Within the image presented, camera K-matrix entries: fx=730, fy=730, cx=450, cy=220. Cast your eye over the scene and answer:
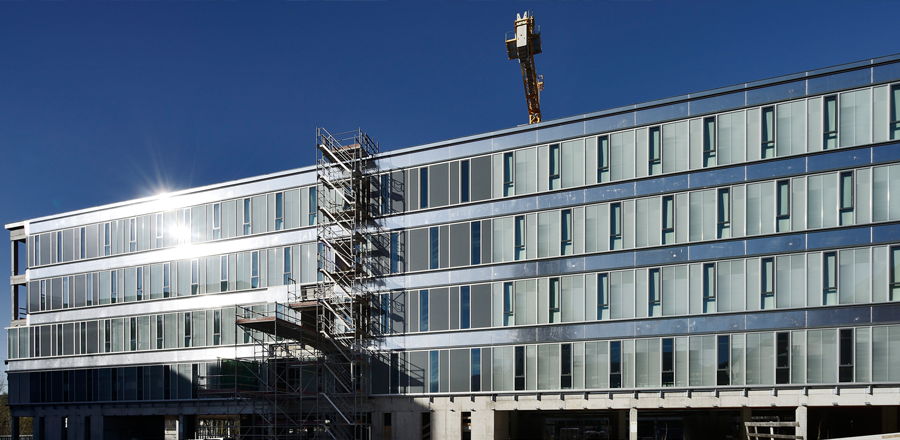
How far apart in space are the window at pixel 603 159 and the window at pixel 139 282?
33.5 metres

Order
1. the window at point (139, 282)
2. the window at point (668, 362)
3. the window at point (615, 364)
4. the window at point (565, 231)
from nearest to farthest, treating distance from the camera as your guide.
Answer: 1. the window at point (668, 362)
2. the window at point (615, 364)
3. the window at point (565, 231)
4. the window at point (139, 282)

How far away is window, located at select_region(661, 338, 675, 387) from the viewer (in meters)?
36.3

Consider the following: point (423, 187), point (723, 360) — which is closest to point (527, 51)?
point (423, 187)

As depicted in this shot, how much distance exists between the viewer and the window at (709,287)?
1417 inches

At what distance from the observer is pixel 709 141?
121 feet

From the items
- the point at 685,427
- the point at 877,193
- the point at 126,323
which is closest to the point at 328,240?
the point at 126,323

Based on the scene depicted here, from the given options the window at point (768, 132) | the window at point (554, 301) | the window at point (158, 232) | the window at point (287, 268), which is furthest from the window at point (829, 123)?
→ the window at point (158, 232)

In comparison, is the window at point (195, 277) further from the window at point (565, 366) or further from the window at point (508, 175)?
the window at point (565, 366)

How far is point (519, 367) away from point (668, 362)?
7979 millimetres

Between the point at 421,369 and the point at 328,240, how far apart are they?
9675mm

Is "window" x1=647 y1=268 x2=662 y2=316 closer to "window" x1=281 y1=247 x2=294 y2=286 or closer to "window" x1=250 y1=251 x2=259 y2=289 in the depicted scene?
"window" x1=281 y1=247 x2=294 y2=286

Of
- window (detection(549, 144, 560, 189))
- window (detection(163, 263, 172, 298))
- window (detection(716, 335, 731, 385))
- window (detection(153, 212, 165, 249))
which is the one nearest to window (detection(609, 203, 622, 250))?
window (detection(549, 144, 560, 189))

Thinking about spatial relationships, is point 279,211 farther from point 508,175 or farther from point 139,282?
point 508,175

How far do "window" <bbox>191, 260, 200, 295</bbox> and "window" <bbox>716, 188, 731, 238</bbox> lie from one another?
33844 mm
